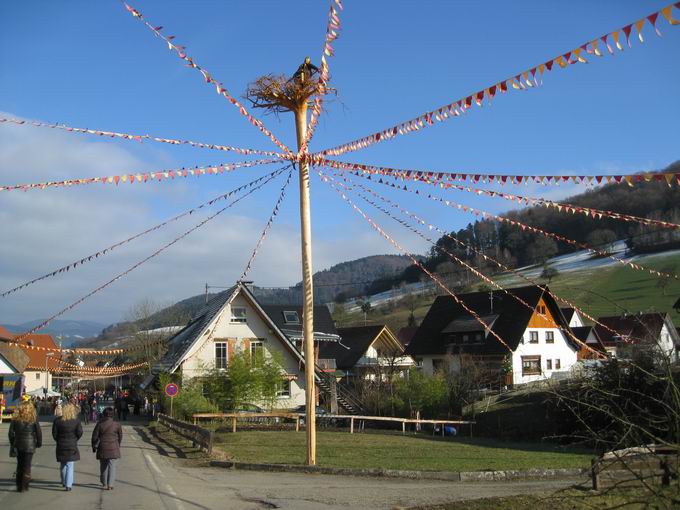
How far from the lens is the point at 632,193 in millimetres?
23547

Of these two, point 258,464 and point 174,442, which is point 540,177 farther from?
point 174,442

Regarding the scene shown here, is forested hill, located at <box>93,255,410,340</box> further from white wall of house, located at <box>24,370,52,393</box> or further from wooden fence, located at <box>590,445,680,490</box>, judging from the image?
wooden fence, located at <box>590,445,680,490</box>

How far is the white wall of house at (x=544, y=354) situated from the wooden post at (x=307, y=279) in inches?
1343

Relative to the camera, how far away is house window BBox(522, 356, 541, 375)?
47.4m

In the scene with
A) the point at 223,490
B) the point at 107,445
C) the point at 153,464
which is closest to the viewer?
the point at 107,445

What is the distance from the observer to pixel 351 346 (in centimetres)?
6391

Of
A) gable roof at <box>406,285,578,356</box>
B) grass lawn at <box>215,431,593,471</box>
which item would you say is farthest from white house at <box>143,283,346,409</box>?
gable roof at <box>406,285,578,356</box>

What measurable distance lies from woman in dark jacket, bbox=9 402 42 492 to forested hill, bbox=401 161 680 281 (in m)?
11.3

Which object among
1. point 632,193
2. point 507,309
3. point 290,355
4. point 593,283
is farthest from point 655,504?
point 593,283

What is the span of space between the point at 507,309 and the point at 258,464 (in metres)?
38.3

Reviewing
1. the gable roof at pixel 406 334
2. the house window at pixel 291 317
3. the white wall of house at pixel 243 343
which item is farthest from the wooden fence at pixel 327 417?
the gable roof at pixel 406 334

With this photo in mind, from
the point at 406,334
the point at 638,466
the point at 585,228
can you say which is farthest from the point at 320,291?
the point at 638,466

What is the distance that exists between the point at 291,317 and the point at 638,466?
150 feet

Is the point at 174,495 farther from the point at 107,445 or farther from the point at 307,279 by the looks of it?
the point at 307,279
